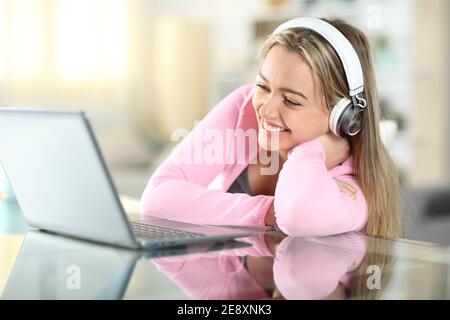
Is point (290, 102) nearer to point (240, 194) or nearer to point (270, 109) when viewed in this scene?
point (270, 109)

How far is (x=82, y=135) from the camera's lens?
900 mm

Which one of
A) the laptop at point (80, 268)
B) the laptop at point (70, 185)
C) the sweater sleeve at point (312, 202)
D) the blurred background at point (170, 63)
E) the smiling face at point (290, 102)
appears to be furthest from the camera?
the blurred background at point (170, 63)

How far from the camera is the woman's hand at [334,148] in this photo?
1259mm

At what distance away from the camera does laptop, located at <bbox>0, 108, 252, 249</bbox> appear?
0.92 m

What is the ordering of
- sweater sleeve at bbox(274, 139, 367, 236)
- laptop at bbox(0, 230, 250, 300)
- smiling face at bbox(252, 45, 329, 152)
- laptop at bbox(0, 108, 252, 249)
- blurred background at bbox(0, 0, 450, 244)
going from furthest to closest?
blurred background at bbox(0, 0, 450, 244) < smiling face at bbox(252, 45, 329, 152) < sweater sleeve at bbox(274, 139, 367, 236) < laptop at bbox(0, 108, 252, 249) < laptop at bbox(0, 230, 250, 300)

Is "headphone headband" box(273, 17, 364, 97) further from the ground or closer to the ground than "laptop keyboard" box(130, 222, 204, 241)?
further from the ground

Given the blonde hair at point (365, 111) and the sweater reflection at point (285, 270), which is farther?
the blonde hair at point (365, 111)

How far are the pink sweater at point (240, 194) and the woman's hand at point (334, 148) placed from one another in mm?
11

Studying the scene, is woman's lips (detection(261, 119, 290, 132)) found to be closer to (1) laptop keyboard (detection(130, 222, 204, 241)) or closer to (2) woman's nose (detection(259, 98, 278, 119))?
(2) woman's nose (detection(259, 98, 278, 119))

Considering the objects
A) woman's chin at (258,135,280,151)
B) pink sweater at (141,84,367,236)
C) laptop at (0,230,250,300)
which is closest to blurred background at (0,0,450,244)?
pink sweater at (141,84,367,236)

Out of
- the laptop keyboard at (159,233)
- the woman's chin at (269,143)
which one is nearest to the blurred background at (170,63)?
the woman's chin at (269,143)

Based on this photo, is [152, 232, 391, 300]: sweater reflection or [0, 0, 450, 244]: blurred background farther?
[0, 0, 450, 244]: blurred background

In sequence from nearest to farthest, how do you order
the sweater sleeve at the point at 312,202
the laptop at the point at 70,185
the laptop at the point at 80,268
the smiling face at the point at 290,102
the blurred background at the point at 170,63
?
the laptop at the point at 80,268
the laptop at the point at 70,185
the sweater sleeve at the point at 312,202
the smiling face at the point at 290,102
the blurred background at the point at 170,63

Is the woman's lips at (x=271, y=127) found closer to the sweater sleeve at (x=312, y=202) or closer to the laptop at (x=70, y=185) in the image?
the sweater sleeve at (x=312, y=202)
